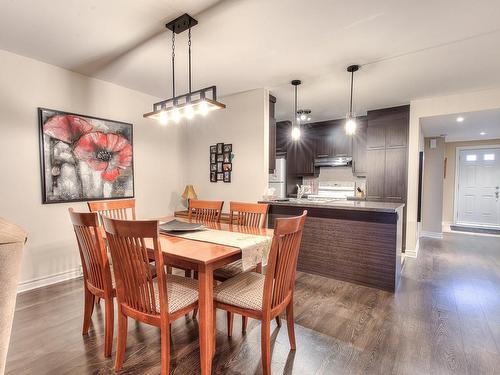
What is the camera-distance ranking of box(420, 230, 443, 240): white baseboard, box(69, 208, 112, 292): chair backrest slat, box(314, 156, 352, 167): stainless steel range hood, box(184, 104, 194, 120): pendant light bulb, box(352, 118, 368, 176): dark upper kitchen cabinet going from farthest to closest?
box(420, 230, 443, 240): white baseboard < box(314, 156, 352, 167): stainless steel range hood < box(352, 118, 368, 176): dark upper kitchen cabinet < box(184, 104, 194, 120): pendant light bulb < box(69, 208, 112, 292): chair backrest slat

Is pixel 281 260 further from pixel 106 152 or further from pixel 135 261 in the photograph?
pixel 106 152

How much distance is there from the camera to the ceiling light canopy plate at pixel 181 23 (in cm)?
199

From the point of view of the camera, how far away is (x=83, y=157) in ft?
10.2

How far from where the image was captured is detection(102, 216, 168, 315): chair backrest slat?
4.40ft

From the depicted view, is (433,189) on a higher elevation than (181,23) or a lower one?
lower

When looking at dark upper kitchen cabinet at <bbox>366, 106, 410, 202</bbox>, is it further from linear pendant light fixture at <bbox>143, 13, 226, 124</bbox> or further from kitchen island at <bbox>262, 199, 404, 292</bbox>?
linear pendant light fixture at <bbox>143, 13, 226, 124</bbox>

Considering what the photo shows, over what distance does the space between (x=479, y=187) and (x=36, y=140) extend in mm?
8771

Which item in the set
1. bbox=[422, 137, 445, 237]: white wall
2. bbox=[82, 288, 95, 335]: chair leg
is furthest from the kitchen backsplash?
bbox=[82, 288, 95, 335]: chair leg

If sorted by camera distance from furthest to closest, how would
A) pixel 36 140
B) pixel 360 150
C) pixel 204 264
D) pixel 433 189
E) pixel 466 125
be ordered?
1. pixel 433 189
2. pixel 360 150
3. pixel 466 125
4. pixel 36 140
5. pixel 204 264

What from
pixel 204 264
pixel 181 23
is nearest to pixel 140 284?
pixel 204 264

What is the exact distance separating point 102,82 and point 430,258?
17.4 ft

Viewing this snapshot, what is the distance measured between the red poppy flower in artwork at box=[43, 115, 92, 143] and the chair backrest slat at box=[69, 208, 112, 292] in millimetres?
1718

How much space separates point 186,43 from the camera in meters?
2.38

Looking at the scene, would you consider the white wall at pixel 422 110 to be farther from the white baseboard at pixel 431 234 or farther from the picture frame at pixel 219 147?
the picture frame at pixel 219 147
